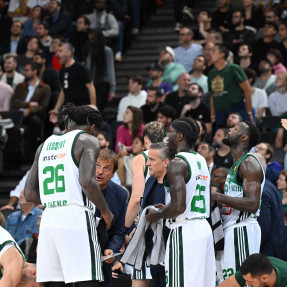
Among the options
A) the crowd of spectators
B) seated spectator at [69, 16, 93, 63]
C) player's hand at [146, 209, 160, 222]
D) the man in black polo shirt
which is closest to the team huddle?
player's hand at [146, 209, 160, 222]

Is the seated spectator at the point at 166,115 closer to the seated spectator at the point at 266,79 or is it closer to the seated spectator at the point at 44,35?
the seated spectator at the point at 266,79

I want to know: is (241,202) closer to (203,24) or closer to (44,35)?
(203,24)

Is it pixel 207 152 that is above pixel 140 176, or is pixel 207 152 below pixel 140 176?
below

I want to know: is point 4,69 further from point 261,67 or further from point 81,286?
point 81,286

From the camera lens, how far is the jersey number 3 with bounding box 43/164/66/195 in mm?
5828

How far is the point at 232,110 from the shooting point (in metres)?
12.0

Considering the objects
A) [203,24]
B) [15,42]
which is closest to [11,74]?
[15,42]

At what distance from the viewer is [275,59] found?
13.8 metres

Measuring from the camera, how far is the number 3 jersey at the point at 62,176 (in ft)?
19.1

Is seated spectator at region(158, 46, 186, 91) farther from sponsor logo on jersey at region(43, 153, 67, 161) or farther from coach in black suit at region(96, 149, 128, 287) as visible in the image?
sponsor logo on jersey at region(43, 153, 67, 161)

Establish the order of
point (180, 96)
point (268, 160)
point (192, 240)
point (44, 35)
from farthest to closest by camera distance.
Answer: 1. point (44, 35)
2. point (180, 96)
3. point (268, 160)
4. point (192, 240)

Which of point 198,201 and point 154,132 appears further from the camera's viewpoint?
point 154,132

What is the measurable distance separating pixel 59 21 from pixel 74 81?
4.24 meters

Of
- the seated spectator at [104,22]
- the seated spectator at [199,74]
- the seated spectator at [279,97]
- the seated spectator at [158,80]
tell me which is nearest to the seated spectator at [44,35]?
the seated spectator at [104,22]
